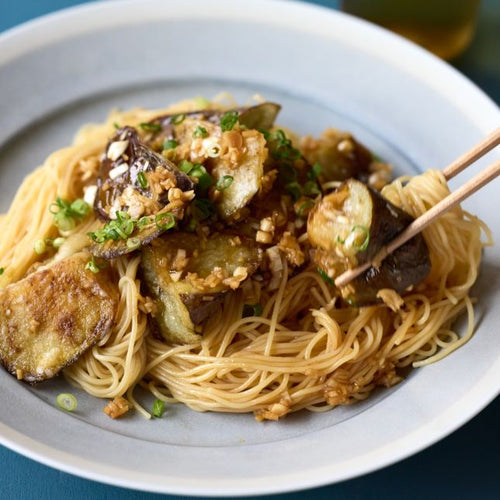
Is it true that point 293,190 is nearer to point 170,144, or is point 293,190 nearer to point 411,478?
point 170,144

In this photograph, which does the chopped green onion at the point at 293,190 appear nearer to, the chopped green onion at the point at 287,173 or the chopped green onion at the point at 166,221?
the chopped green onion at the point at 287,173

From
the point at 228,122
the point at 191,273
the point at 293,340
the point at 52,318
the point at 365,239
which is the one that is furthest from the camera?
the point at 293,340

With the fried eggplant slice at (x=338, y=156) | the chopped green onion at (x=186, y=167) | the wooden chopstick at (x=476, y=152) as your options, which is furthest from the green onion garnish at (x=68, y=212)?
the wooden chopstick at (x=476, y=152)

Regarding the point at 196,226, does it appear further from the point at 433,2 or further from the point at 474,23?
the point at 474,23

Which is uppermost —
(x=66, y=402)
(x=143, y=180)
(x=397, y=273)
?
(x=397, y=273)

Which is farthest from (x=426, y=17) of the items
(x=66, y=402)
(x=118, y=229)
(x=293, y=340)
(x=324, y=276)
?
(x=66, y=402)

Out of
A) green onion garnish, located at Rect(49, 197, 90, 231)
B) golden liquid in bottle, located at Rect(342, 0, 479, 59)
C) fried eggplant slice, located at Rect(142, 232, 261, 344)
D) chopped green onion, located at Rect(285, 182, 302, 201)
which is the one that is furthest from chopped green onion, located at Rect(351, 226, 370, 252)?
golden liquid in bottle, located at Rect(342, 0, 479, 59)
